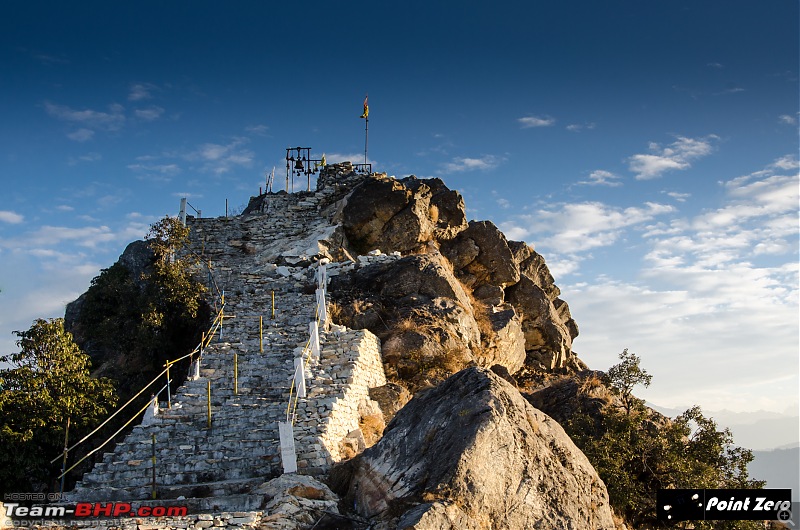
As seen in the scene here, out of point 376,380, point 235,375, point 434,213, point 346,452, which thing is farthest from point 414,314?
point 434,213

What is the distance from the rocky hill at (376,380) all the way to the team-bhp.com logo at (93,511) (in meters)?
0.73

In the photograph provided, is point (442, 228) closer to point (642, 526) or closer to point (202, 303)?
point (202, 303)

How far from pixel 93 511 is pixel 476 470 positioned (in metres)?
8.61

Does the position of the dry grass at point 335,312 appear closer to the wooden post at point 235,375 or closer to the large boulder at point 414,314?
the large boulder at point 414,314

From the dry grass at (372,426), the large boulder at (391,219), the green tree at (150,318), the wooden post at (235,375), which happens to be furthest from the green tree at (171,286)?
the dry grass at (372,426)

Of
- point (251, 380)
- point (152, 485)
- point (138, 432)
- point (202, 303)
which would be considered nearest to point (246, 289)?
point (202, 303)

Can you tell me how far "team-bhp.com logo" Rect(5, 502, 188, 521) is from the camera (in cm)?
1416

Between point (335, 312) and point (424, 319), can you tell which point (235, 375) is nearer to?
point (335, 312)

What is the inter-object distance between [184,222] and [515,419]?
2502 cm

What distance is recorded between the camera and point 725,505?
14656mm

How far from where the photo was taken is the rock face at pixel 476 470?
12.3 m

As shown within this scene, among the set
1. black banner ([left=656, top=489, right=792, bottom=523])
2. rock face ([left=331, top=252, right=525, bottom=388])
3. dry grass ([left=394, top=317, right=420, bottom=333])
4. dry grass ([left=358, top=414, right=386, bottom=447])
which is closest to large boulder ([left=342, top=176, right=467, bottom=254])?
rock face ([left=331, top=252, right=525, bottom=388])

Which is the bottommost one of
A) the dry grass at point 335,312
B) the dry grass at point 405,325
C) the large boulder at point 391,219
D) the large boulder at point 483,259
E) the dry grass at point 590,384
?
the dry grass at point 590,384

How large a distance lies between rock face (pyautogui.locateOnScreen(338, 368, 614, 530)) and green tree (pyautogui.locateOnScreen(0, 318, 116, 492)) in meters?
8.73
